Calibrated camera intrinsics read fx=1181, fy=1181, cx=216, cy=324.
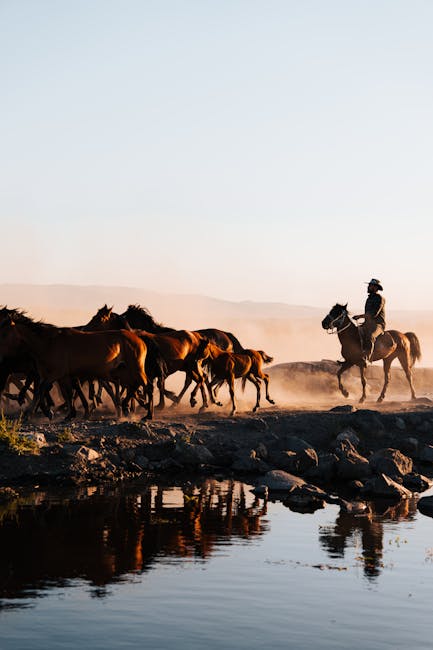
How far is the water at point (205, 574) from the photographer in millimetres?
11507

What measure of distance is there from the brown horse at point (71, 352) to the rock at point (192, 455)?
2694 millimetres

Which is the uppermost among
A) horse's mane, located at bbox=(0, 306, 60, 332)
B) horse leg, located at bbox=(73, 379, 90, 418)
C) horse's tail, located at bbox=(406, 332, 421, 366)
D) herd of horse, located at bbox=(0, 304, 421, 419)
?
horse's tail, located at bbox=(406, 332, 421, 366)

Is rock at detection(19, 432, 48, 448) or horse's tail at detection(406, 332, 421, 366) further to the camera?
horse's tail at detection(406, 332, 421, 366)

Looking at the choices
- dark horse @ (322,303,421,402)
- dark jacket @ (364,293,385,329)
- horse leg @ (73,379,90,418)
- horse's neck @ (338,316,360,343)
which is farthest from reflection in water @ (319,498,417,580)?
dark jacket @ (364,293,385,329)

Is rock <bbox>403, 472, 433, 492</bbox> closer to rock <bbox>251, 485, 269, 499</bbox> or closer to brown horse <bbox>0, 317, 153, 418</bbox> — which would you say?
rock <bbox>251, 485, 269, 499</bbox>

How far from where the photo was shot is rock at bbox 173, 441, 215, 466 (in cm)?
2270

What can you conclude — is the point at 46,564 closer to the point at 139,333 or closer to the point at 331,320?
the point at 139,333

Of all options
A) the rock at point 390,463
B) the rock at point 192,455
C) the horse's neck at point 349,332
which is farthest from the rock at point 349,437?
the horse's neck at point 349,332

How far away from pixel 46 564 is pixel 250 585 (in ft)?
8.15

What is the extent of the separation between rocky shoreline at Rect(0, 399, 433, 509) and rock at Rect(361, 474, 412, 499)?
18mm

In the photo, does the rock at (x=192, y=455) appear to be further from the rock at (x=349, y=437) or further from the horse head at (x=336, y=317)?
the horse head at (x=336, y=317)

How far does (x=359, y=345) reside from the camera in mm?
32938

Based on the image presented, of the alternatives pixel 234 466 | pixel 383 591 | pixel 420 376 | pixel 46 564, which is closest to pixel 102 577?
pixel 46 564

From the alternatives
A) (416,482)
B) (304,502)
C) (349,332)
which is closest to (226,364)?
(349,332)
